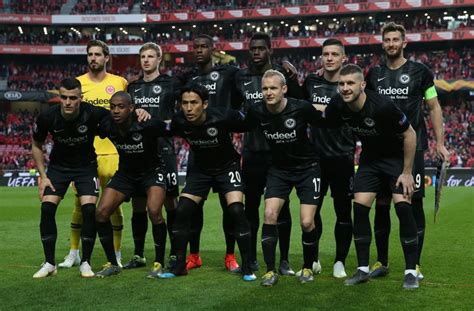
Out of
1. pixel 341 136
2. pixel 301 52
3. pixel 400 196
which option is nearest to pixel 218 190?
pixel 341 136

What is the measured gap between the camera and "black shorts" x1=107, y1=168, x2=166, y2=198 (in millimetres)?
8281

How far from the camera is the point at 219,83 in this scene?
866 centimetres

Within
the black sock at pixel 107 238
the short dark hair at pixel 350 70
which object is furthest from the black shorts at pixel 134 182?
the short dark hair at pixel 350 70

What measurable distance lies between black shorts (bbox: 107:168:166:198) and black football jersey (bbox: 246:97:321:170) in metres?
1.31

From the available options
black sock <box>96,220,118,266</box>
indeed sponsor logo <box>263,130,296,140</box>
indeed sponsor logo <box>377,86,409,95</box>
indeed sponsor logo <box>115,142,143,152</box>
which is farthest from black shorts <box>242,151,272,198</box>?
black sock <box>96,220,118,266</box>

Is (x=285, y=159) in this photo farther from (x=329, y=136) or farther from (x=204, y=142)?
(x=204, y=142)

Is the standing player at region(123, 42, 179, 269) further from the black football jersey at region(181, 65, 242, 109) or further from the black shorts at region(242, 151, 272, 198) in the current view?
the black shorts at region(242, 151, 272, 198)

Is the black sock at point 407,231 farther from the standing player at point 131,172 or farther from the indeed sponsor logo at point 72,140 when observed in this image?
the indeed sponsor logo at point 72,140

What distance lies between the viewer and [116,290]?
711 centimetres

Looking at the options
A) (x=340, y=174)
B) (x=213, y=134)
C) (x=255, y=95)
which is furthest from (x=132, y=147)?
(x=340, y=174)

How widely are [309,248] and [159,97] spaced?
265 cm

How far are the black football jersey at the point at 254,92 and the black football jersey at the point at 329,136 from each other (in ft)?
0.94

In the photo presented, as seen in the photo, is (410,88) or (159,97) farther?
(159,97)

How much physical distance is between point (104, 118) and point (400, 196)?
3477 millimetres
